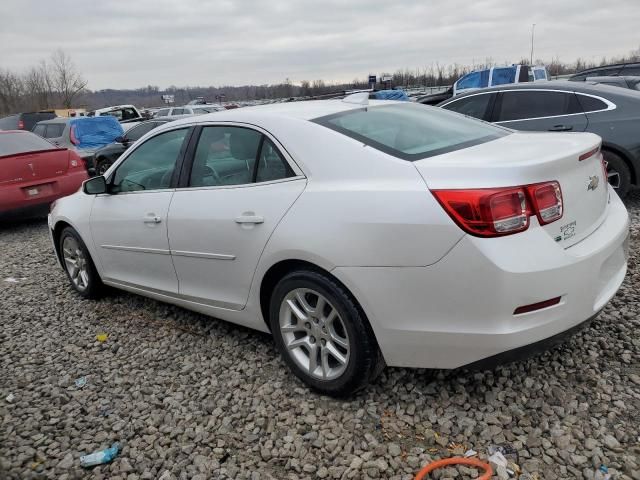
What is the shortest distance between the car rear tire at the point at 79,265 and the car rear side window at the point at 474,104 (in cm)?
500

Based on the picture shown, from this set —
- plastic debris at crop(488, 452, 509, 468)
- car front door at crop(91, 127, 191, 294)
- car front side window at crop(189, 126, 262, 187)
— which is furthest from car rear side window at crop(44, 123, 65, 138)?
plastic debris at crop(488, 452, 509, 468)

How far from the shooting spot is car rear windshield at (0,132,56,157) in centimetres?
759

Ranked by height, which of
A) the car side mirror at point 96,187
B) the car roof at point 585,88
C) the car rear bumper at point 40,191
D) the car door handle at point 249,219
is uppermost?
the car roof at point 585,88

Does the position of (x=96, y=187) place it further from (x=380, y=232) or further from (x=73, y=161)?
(x=73, y=161)

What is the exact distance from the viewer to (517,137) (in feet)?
9.98

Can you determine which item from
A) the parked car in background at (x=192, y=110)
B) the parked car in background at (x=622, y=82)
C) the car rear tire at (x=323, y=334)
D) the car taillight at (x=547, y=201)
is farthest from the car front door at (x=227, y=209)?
the parked car in background at (x=192, y=110)

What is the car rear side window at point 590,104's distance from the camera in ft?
19.9

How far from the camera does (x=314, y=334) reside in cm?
280

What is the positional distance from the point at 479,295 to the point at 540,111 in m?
5.12

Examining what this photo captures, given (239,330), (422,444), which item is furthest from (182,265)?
(422,444)

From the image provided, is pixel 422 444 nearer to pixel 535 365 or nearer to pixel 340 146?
pixel 535 365

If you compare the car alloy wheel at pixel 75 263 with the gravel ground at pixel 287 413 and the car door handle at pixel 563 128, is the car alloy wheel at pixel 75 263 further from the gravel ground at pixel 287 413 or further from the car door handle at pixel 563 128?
the car door handle at pixel 563 128

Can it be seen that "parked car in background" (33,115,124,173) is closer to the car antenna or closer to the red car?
the red car

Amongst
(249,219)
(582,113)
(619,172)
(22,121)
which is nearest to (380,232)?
(249,219)
